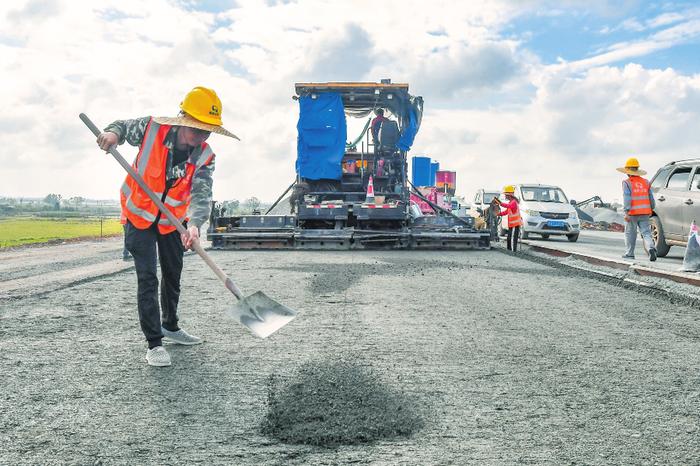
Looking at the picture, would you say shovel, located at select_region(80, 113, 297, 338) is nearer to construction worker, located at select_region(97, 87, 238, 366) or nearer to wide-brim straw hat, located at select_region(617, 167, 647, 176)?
construction worker, located at select_region(97, 87, 238, 366)

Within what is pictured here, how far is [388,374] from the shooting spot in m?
4.09

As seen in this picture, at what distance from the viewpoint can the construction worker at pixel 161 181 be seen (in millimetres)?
4457

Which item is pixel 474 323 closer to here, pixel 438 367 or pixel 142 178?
pixel 438 367

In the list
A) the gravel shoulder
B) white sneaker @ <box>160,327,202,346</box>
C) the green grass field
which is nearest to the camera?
the gravel shoulder

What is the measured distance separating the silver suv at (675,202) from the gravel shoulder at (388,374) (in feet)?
17.6

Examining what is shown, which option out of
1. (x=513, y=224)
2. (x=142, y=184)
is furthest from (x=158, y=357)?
(x=513, y=224)

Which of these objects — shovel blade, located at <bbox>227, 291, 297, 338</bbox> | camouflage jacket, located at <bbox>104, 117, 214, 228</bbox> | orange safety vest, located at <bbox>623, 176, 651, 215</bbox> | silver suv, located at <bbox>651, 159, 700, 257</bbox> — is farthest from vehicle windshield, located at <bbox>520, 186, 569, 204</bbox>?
camouflage jacket, located at <bbox>104, 117, 214, 228</bbox>

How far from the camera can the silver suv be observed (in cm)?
1221

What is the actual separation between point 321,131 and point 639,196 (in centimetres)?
643

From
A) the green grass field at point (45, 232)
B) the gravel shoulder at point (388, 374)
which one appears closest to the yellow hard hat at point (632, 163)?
the gravel shoulder at point (388, 374)

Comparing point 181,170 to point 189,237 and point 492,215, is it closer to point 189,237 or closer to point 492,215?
point 189,237

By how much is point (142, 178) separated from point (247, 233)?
9812mm

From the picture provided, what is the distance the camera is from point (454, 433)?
310 centimetres

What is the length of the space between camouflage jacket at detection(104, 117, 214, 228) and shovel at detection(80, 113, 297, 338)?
132 millimetres
